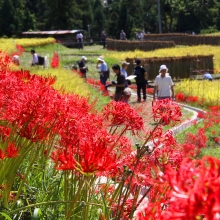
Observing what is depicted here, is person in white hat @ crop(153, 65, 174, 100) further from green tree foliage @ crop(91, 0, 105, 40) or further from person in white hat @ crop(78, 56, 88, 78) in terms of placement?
green tree foliage @ crop(91, 0, 105, 40)

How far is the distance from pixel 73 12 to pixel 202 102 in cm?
4767

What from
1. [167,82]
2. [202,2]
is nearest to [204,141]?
[167,82]

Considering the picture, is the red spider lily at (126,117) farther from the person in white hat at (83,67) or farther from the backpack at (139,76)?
the person in white hat at (83,67)

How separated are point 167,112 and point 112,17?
64342mm

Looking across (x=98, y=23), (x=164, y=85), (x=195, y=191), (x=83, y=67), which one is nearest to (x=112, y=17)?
(x=98, y=23)

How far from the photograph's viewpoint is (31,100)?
253cm

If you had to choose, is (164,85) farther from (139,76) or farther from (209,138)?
(139,76)

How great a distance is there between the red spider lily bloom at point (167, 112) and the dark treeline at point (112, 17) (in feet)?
169

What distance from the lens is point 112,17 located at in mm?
65750

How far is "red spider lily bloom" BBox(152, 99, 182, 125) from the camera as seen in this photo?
2541 millimetres

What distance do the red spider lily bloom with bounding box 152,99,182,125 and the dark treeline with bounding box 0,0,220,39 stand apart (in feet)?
169

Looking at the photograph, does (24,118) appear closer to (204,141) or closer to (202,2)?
(204,141)

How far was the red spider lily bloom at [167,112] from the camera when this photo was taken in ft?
8.34

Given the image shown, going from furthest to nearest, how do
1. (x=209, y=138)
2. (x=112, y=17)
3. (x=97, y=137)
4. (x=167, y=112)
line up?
(x=112, y=17)
(x=209, y=138)
(x=167, y=112)
(x=97, y=137)
